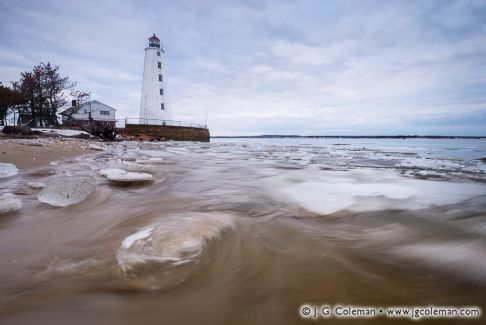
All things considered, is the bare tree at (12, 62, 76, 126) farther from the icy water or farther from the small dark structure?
the icy water

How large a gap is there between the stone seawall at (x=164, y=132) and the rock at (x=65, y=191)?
92.5ft

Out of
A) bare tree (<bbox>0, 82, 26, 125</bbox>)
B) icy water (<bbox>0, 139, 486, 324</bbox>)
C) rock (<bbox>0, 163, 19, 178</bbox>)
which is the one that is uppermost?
bare tree (<bbox>0, 82, 26, 125</bbox>)

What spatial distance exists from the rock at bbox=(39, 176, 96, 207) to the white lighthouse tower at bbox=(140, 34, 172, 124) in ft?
119

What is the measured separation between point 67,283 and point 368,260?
160 cm

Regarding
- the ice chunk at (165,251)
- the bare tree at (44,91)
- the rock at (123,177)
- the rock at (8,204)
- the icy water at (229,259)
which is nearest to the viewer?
the icy water at (229,259)

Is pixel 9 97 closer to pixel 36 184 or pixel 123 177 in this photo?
pixel 36 184

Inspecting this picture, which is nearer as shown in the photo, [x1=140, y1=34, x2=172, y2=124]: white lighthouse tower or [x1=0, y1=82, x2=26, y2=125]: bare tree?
[x1=0, y1=82, x2=26, y2=125]: bare tree

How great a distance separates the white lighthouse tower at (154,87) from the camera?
37.8m

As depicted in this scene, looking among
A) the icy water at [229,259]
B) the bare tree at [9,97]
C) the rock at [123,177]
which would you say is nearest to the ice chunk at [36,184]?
the icy water at [229,259]

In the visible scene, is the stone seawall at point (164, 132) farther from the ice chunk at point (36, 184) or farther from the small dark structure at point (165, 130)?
the ice chunk at point (36, 184)

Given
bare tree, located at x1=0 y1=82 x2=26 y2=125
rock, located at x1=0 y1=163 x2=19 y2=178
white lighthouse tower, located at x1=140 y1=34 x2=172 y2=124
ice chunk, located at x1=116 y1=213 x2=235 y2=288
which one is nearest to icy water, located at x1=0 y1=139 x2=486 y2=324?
ice chunk, located at x1=116 y1=213 x2=235 y2=288

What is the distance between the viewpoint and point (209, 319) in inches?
41.5

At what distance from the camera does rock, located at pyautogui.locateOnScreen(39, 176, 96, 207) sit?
8.16 feet

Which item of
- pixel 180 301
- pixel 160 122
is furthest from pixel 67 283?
pixel 160 122
